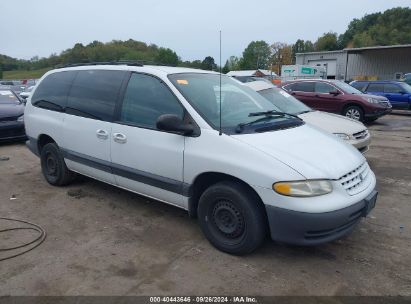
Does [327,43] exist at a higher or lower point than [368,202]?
higher

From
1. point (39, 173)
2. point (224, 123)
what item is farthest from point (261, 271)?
point (39, 173)

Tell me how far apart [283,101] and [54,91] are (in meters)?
4.37

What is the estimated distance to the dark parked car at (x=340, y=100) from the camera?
43.0 ft

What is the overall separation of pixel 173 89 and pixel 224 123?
2.27 feet

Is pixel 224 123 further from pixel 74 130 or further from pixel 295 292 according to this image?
pixel 74 130

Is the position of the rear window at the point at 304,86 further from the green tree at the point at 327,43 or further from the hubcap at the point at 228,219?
the green tree at the point at 327,43

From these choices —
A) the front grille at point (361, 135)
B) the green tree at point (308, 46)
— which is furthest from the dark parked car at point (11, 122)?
the green tree at point (308, 46)

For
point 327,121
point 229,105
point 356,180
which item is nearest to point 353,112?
point 327,121

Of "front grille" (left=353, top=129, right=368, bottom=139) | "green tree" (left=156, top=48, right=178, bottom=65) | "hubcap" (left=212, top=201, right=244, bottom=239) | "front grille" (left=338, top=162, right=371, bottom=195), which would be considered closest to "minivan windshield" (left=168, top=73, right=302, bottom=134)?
"hubcap" (left=212, top=201, right=244, bottom=239)

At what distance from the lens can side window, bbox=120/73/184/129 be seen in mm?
4086

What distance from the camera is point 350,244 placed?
13.0 ft

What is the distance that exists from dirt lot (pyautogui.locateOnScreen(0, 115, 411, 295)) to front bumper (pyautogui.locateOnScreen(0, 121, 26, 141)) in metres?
4.21

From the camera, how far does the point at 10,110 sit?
9.19 meters

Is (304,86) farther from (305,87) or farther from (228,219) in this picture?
(228,219)
